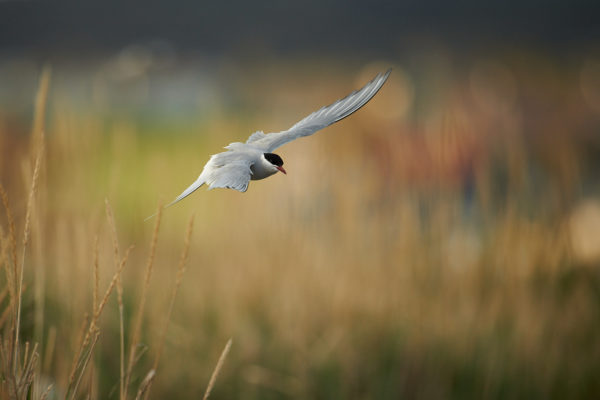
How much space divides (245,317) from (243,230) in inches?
7.1

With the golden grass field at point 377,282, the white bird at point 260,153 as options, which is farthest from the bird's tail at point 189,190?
the golden grass field at point 377,282

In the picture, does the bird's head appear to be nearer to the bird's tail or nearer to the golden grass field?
the bird's tail

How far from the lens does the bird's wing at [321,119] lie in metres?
0.17

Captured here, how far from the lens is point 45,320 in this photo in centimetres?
89

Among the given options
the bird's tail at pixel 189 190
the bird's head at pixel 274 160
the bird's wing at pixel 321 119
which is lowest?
the bird's tail at pixel 189 190

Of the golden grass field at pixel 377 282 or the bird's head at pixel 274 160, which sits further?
the golden grass field at pixel 377 282

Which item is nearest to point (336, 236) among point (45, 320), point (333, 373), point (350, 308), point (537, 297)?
point (350, 308)

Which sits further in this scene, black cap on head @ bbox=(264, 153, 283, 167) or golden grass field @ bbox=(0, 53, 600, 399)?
golden grass field @ bbox=(0, 53, 600, 399)

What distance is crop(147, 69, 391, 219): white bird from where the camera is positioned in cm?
12

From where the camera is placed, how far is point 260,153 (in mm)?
151

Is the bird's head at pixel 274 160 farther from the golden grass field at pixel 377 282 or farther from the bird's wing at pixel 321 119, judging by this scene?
the golden grass field at pixel 377 282

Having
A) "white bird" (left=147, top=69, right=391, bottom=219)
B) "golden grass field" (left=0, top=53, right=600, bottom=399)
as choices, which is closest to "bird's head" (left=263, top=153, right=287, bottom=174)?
"white bird" (left=147, top=69, right=391, bottom=219)

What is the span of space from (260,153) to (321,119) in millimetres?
42

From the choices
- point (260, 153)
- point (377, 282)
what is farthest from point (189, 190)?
point (377, 282)
